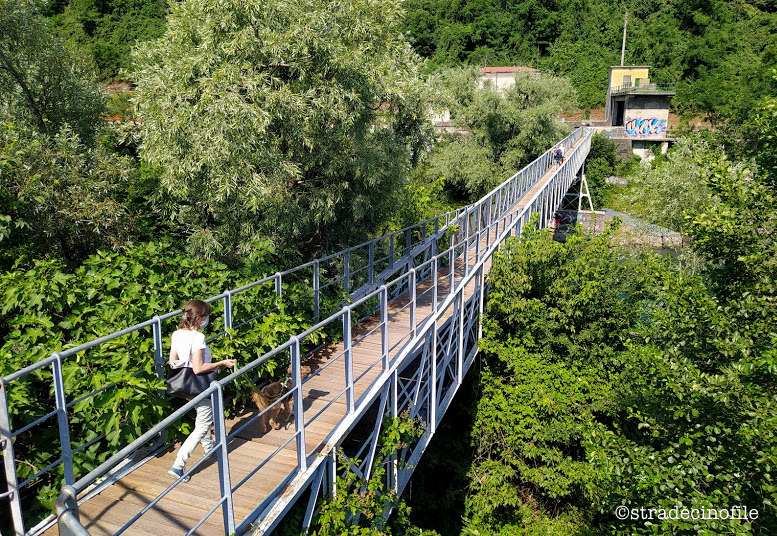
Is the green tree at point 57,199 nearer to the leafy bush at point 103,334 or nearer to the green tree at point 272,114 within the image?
the green tree at point 272,114

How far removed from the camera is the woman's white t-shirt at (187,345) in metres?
4.21

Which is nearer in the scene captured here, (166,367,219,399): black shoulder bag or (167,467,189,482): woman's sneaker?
(167,467,189,482): woman's sneaker

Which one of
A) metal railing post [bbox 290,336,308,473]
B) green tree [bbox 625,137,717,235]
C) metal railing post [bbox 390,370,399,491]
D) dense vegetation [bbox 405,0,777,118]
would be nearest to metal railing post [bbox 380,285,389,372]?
metal railing post [bbox 390,370,399,491]

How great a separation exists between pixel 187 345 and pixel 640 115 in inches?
2065

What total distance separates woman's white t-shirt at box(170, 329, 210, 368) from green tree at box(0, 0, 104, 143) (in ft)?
25.7

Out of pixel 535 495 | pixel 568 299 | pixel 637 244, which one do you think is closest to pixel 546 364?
pixel 568 299

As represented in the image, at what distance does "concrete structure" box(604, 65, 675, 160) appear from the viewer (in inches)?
1873

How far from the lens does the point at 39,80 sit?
10.8 metres

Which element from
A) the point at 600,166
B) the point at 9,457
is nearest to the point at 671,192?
the point at 600,166

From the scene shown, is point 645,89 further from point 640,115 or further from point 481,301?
point 481,301

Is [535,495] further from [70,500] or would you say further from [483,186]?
[483,186]

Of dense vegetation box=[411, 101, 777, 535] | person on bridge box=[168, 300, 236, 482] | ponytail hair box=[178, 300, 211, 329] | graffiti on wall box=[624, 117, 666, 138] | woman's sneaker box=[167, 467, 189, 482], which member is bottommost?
dense vegetation box=[411, 101, 777, 535]

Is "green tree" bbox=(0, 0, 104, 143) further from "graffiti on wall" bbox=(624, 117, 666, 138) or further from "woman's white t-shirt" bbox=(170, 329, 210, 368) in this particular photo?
"graffiti on wall" bbox=(624, 117, 666, 138)

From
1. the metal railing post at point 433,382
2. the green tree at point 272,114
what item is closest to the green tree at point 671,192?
the green tree at point 272,114
